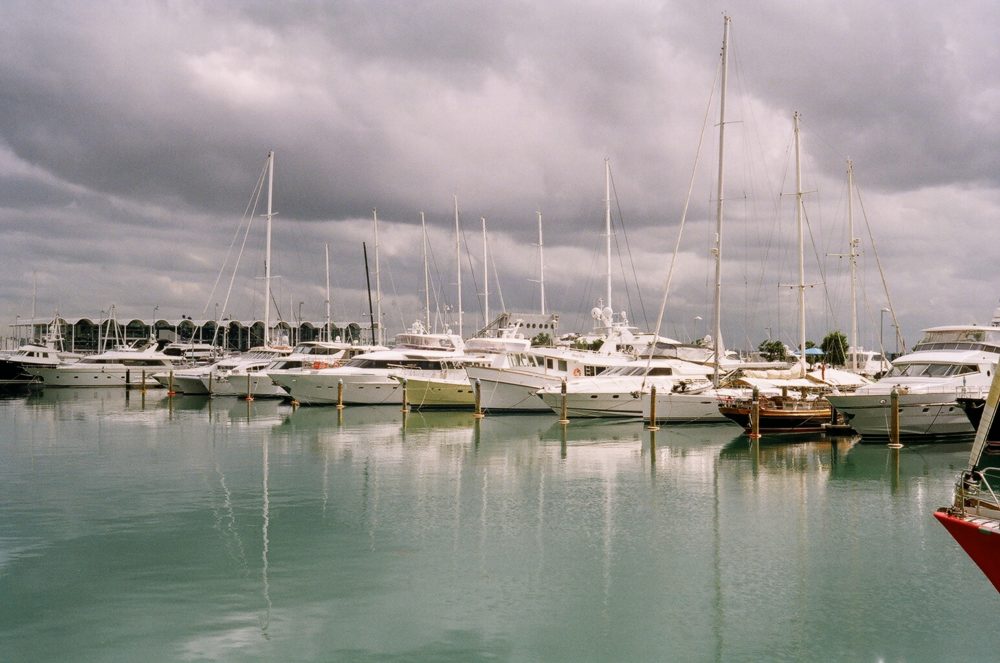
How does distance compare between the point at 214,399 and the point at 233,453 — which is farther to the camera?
the point at 214,399

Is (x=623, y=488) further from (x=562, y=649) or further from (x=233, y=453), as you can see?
(x=233, y=453)

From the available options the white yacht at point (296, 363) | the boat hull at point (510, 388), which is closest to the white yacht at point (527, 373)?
the boat hull at point (510, 388)

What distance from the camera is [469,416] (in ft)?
162

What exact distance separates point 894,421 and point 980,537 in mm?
24367

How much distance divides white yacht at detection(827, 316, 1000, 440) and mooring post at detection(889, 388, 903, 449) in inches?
18.9

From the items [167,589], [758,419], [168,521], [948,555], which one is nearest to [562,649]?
[167,589]

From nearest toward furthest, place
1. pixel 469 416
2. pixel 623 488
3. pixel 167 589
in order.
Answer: pixel 167 589 → pixel 623 488 → pixel 469 416

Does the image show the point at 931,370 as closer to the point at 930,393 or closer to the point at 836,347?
the point at 930,393

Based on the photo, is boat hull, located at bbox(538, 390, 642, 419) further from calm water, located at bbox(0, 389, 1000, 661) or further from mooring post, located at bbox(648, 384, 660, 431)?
calm water, located at bbox(0, 389, 1000, 661)

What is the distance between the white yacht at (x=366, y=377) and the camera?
5475cm

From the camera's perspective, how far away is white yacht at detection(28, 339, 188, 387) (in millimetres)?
79750

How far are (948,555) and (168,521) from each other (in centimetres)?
1688

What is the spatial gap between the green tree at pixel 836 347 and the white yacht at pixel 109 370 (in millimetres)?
68966

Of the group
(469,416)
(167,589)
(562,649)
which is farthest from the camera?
(469,416)
